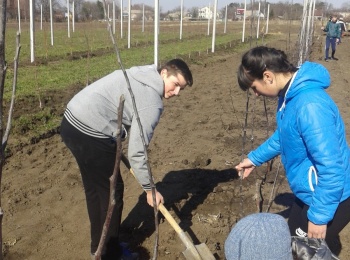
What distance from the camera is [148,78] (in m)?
2.41

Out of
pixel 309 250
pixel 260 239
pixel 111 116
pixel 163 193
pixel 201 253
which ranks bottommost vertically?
pixel 163 193

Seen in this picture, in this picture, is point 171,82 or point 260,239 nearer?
point 260,239

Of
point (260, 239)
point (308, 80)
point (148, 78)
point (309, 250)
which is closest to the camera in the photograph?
point (260, 239)

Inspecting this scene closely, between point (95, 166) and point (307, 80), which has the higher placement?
point (307, 80)

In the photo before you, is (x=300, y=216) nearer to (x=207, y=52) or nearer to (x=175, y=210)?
(x=175, y=210)

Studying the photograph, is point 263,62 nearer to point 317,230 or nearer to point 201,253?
point 317,230

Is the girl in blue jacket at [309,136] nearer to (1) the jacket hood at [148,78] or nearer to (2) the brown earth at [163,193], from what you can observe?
(1) the jacket hood at [148,78]

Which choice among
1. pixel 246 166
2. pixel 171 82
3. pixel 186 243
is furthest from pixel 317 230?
pixel 171 82

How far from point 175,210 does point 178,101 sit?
182 inches

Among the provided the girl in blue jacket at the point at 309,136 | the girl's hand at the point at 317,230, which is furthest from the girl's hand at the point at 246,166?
the girl's hand at the point at 317,230

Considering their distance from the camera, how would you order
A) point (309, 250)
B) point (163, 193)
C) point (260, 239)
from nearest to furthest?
point (260, 239), point (309, 250), point (163, 193)

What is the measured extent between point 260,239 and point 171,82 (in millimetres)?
1309

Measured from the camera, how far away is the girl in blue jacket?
5.81 ft

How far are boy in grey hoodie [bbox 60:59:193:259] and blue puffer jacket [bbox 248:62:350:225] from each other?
2.33 ft
